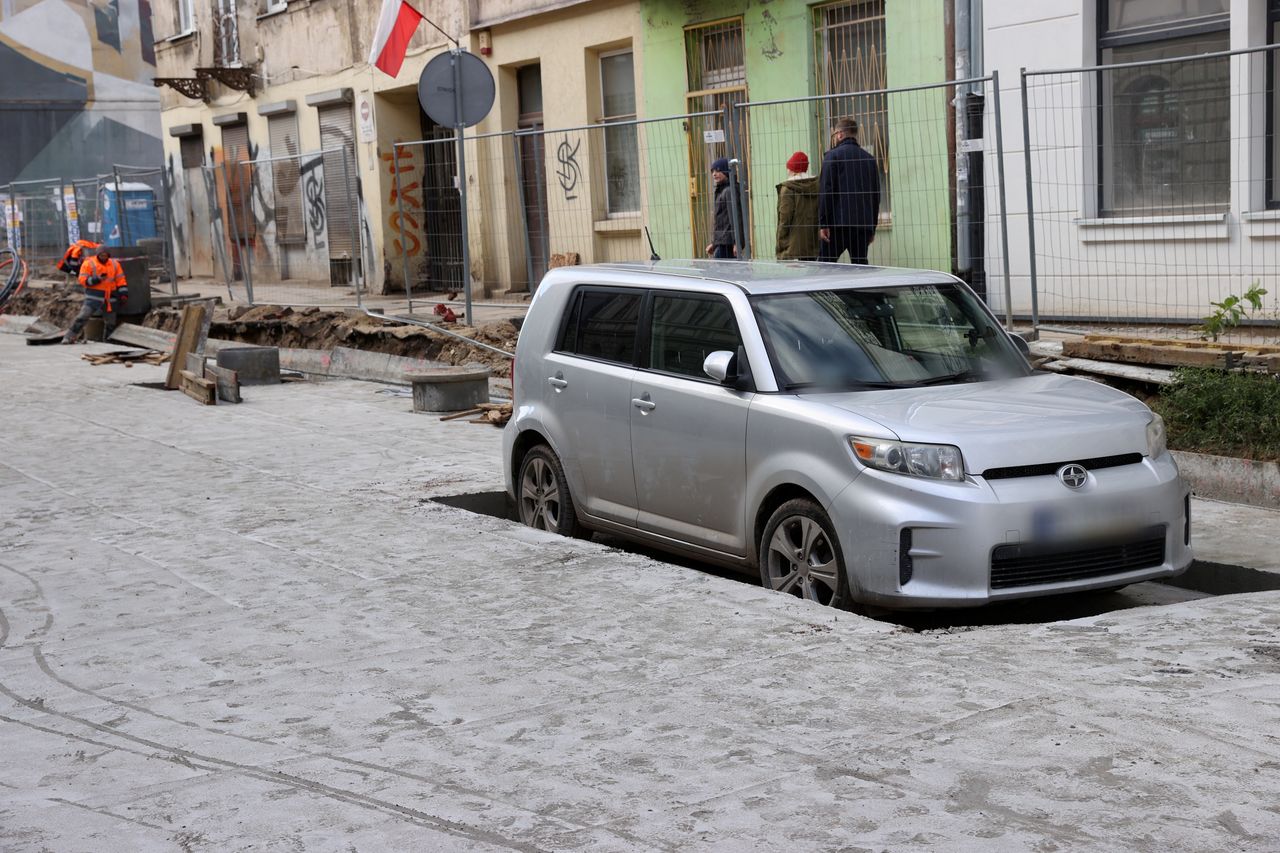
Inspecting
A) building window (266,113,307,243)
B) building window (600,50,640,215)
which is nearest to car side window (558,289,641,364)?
building window (600,50,640,215)

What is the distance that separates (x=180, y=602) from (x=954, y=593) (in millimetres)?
3495

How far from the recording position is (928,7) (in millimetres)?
15406

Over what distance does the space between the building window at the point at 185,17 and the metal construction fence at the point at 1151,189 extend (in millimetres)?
24629

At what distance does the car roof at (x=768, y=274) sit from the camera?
7621mm

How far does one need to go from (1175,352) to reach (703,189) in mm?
6530

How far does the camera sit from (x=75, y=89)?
46.4 meters

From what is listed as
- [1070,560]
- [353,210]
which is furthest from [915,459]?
[353,210]

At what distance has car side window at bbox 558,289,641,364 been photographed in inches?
318

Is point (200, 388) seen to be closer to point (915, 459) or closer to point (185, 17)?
point (915, 459)

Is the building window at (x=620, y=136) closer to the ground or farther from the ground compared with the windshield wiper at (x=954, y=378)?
farther from the ground

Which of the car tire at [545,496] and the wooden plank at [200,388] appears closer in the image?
the car tire at [545,496]

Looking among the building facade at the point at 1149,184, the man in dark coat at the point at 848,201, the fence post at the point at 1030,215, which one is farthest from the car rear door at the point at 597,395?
the man in dark coat at the point at 848,201

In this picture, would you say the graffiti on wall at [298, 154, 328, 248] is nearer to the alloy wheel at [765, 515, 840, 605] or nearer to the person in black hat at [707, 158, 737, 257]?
the person in black hat at [707, 158, 737, 257]

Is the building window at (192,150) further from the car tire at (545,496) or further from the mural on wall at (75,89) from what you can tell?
the car tire at (545,496)
